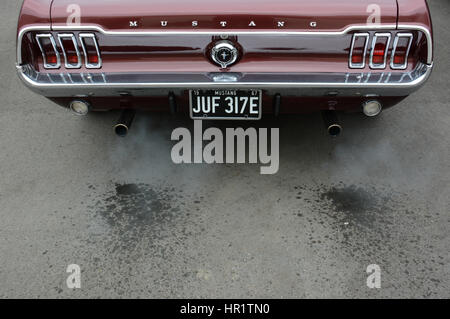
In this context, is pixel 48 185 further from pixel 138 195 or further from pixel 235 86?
pixel 235 86

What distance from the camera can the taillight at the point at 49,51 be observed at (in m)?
2.85

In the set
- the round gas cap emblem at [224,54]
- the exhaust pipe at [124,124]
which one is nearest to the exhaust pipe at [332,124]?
the round gas cap emblem at [224,54]

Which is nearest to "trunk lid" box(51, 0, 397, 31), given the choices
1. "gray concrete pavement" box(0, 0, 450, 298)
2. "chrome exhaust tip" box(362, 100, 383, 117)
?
"chrome exhaust tip" box(362, 100, 383, 117)

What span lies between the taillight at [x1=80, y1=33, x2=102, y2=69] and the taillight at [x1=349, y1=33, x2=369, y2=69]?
1.56m

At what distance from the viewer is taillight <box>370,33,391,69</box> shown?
2768 mm

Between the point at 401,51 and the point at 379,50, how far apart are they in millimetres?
141

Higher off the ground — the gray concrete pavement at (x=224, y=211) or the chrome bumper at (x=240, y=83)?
the chrome bumper at (x=240, y=83)

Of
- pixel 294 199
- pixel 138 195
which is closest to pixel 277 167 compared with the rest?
pixel 294 199

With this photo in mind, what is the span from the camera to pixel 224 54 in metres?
2.79

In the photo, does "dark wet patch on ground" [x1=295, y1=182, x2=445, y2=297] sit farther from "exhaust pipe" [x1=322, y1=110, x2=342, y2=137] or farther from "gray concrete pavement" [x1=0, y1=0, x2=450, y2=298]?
"exhaust pipe" [x1=322, y1=110, x2=342, y2=137]

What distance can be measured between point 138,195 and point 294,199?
108 centimetres

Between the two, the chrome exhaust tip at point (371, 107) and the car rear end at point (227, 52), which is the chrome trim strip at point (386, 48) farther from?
the chrome exhaust tip at point (371, 107)
